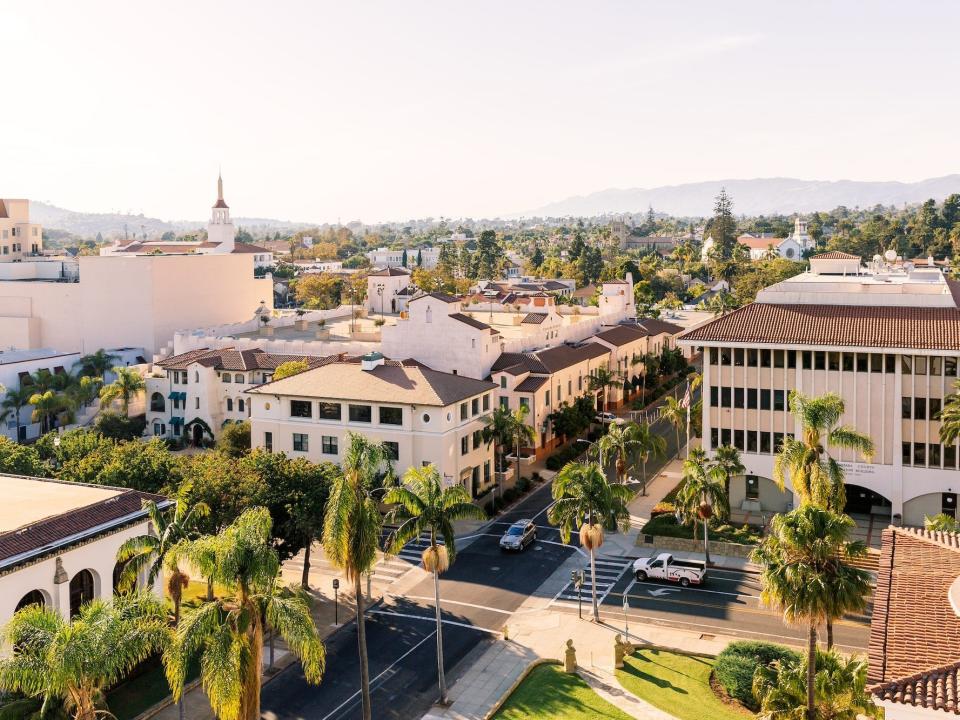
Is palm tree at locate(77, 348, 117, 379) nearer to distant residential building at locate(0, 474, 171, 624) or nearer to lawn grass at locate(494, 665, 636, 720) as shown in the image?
distant residential building at locate(0, 474, 171, 624)

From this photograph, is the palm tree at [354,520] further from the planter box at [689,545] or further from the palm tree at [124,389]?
the palm tree at [124,389]

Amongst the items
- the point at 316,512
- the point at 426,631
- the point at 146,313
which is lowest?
the point at 426,631

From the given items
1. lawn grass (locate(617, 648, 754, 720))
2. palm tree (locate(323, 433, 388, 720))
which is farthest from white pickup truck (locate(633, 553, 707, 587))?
palm tree (locate(323, 433, 388, 720))

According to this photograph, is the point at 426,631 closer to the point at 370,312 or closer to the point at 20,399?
the point at 20,399

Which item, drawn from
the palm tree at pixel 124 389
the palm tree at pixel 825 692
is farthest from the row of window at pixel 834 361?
the palm tree at pixel 124 389

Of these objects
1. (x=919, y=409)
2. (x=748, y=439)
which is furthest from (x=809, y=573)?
(x=748, y=439)

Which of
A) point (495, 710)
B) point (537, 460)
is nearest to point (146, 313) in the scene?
point (537, 460)
